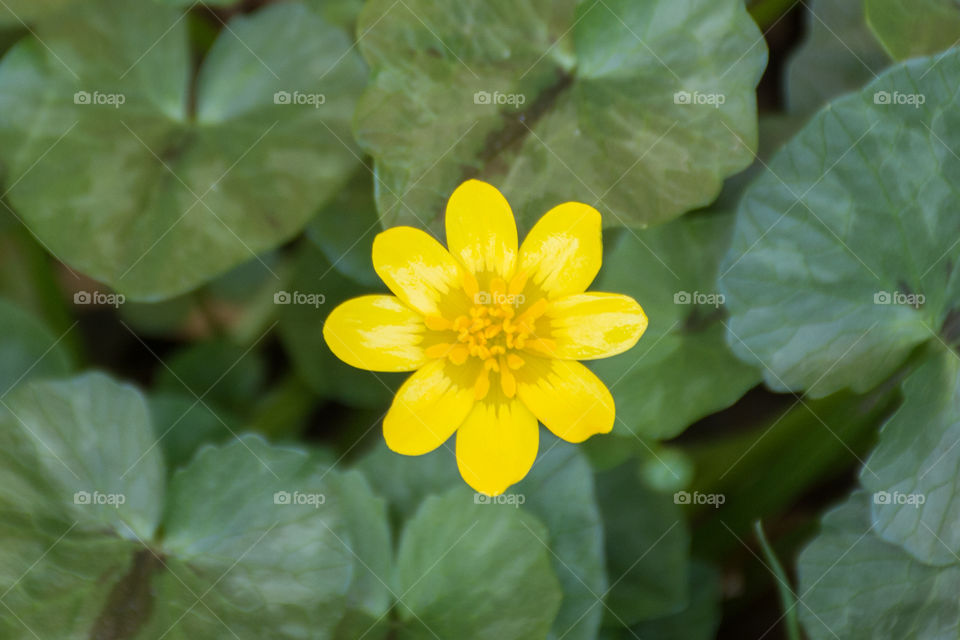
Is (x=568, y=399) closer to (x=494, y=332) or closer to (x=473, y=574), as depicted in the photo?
(x=494, y=332)

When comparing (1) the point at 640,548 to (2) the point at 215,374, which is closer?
(1) the point at 640,548

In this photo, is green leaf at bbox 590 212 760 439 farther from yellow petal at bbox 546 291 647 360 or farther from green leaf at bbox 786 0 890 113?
green leaf at bbox 786 0 890 113

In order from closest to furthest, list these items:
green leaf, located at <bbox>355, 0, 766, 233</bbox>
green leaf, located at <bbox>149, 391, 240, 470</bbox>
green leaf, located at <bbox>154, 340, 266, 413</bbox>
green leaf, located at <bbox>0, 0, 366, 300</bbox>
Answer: green leaf, located at <bbox>355, 0, 766, 233</bbox>
green leaf, located at <bbox>0, 0, 366, 300</bbox>
green leaf, located at <bbox>149, 391, 240, 470</bbox>
green leaf, located at <bbox>154, 340, 266, 413</bbox>

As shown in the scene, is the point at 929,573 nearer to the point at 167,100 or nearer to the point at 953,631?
the point at 953,631

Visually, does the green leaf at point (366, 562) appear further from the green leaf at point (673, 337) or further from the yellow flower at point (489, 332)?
the green leaf at point (673, 337)

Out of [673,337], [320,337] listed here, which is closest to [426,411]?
[673,337]

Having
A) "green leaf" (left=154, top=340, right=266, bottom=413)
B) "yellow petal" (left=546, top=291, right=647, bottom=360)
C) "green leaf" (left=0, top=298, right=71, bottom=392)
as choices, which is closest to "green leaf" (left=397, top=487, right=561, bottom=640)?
"yellow petal" (left=546, top=291, right=647, bottom=360)
